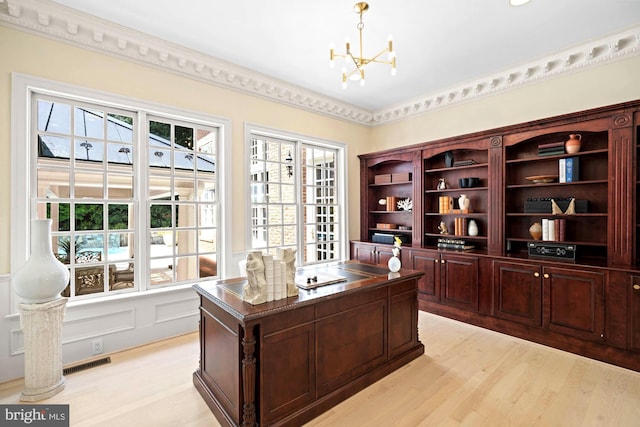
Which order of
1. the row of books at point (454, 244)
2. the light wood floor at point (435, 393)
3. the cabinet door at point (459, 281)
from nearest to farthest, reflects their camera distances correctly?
the light wood floor at point (435, 393), the cabinet door at point (459, 281), the row of books at point (454, 244)

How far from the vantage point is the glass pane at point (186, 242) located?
11.7ft

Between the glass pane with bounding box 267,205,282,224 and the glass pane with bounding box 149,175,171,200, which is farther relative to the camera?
the glass pane with bounding box 267,205,282,224

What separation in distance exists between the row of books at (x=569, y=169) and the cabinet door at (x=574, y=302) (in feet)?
3.23

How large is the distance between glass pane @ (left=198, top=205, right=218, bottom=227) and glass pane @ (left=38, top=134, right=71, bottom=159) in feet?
4.58

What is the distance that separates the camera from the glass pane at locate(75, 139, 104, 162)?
9.78 ft

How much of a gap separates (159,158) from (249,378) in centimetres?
270

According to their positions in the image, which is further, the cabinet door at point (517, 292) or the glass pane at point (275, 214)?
the glass pane at point (275, 214)

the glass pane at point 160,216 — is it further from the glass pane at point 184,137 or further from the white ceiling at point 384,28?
the white ceiling at point 384,28

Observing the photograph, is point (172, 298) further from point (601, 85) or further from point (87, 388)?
point (601, 85)

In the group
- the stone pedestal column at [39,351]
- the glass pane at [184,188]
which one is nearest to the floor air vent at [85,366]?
the stone pedestal column at [39,351]

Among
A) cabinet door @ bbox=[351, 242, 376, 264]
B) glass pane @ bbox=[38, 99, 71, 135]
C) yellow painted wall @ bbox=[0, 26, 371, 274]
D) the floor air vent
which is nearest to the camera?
yellow painted wall @ bbox=[0, 26, 371, 274]

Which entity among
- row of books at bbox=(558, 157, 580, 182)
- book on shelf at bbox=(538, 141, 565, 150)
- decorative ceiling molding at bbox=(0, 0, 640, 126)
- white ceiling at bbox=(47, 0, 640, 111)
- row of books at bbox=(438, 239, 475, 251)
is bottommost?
row of books at bbox=(438, 239, 475, 251)

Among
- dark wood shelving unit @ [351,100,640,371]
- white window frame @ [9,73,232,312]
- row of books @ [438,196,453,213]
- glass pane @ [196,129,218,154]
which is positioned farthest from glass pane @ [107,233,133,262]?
row of books @ [438,196,453,213]

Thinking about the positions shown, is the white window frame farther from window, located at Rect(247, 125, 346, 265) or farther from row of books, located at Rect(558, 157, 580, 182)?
row of books, located at Rect(558, 157, 580, 182)
